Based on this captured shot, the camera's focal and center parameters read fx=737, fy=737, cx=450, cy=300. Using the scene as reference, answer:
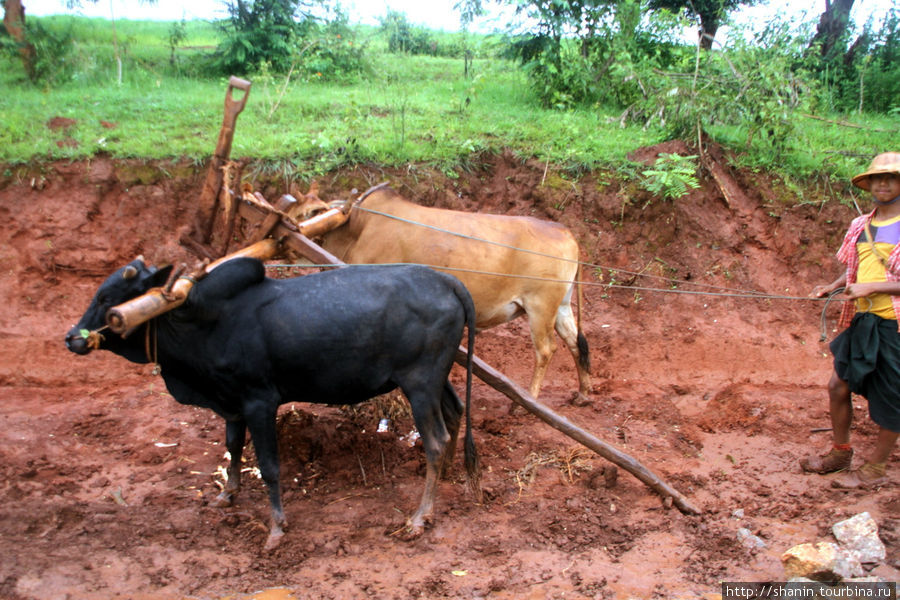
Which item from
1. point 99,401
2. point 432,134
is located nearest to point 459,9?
point 432,134

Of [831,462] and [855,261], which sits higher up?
[855,261]

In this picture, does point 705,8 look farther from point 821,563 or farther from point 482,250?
point 821,563

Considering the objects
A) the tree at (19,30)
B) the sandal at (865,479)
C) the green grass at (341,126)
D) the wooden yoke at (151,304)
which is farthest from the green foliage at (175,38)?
the sandal at (865,479)

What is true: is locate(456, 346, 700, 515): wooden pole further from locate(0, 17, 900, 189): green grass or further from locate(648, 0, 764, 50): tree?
locate(648, 0, 764, 50): tree

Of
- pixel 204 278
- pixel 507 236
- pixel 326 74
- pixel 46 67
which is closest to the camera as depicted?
pixel 204 278

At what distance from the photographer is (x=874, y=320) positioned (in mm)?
4719

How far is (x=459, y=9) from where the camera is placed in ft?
38.5

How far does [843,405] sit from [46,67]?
1090 centimetres

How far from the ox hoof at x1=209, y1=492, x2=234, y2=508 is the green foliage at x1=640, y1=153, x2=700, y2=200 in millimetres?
5311

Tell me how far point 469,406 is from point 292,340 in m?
1.20

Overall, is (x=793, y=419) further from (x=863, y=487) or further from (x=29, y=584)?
(x=29, y=584)

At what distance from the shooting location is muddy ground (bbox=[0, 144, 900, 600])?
13.9ft

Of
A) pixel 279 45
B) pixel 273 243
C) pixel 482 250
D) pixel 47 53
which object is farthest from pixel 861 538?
pixel 47 53

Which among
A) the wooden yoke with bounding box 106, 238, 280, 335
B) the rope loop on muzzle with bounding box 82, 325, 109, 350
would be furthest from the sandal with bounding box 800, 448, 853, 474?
the rope loop on muzzle with bounding box 82, 325, 109, 350
